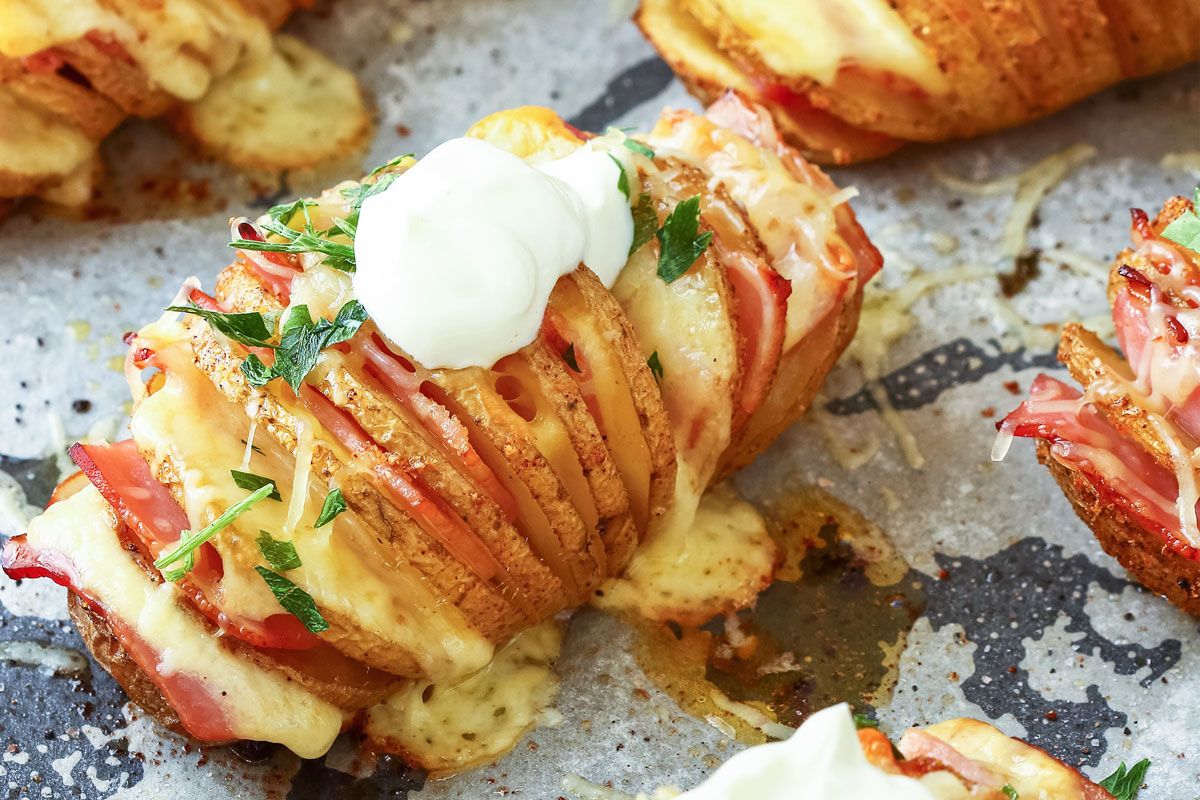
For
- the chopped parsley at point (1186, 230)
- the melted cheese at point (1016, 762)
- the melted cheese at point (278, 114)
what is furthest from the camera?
the melted cheese at point (278, 114)

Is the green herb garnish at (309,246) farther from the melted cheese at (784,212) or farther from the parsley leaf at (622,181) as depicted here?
the melted cheese at (784,212)

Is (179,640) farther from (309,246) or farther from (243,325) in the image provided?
(309,246)

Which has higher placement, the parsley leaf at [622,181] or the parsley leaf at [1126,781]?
the parsley leaf at [622,181]

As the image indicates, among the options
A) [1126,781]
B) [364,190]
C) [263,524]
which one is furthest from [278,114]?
[1126,781]

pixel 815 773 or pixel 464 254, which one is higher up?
pixel 464 254

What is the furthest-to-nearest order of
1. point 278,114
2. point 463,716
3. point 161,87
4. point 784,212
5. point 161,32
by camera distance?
1. point 278,114
2. point 161,87
3. point 161,32
4. point 784,212
5. point 463,716

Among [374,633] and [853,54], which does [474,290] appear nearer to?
[374,633]

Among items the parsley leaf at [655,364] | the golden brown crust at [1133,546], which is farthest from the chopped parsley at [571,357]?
the golden brown crust at [1133,546]
